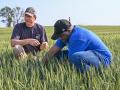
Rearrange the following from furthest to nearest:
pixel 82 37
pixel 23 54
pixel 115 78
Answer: pixel 23 54
pixel 82 37
pixel 115 78

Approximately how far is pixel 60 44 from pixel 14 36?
1265 mm

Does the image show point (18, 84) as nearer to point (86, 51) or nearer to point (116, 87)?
point (116, 87)

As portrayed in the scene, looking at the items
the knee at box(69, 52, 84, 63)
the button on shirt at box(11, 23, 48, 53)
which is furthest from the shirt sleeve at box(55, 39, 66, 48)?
the button on shirt at box(11, 23, 48, 53)

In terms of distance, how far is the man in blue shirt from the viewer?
5.58 metres

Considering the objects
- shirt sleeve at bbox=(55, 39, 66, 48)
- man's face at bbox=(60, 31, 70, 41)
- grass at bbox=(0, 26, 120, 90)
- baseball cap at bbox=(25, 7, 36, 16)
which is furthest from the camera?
baseball cap at bbox=(25, 7, 36, 16)

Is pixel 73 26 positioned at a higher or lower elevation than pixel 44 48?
higher

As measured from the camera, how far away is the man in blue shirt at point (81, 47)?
5.58 m

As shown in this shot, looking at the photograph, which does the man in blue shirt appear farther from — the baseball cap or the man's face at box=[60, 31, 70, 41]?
the baseball cap

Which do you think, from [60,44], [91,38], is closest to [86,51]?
[91,38]

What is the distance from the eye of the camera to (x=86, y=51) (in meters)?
5.69

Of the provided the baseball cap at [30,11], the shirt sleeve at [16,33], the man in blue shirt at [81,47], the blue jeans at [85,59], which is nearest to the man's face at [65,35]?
the man in blue shirt at [81,47]

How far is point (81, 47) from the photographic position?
567 centimetres

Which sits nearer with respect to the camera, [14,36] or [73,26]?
[73,26]

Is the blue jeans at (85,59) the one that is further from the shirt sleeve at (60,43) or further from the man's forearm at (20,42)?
the man's forearm at (20,42)
